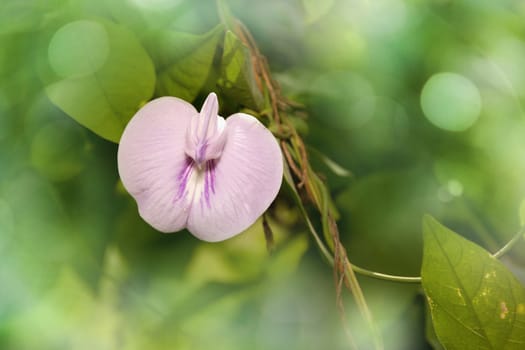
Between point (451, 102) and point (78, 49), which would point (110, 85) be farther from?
point (451, 102)

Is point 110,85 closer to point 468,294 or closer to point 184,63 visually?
point 184,63

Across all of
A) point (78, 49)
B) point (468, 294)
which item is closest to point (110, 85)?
point (78, 49)

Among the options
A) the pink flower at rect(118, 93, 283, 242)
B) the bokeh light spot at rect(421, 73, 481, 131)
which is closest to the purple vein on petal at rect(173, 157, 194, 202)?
the pink flower at rect(118, 93, 283, 242)

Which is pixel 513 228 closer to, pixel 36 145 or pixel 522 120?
pixel 522 120

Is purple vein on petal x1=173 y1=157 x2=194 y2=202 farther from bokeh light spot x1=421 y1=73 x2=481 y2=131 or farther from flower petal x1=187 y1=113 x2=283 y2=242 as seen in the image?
bokeh light spot x1=421 y1=73 x2=481 y2=131

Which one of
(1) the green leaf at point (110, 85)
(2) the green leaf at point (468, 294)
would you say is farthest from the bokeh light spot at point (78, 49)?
(2) the green leaf at point (468, 294)

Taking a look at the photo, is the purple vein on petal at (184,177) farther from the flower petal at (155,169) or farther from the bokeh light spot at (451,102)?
the bokeh light spot at (451,102)
